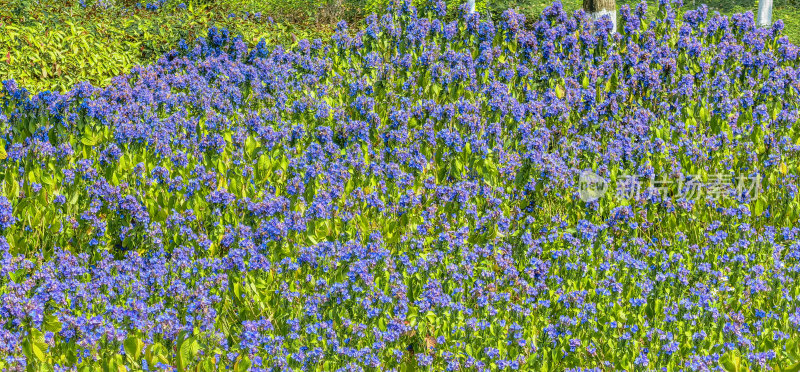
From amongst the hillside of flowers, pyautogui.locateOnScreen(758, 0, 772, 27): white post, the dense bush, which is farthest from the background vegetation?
pyautogui.locateOnScreen(758, 0, 772, 27): white post

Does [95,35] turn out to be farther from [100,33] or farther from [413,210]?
[413,210]

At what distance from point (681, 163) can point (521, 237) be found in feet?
6.89

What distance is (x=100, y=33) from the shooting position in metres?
9.89

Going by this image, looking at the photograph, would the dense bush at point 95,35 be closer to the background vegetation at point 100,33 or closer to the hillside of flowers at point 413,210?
the background vegetation at point 100,33

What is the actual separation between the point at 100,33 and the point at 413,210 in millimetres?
5603

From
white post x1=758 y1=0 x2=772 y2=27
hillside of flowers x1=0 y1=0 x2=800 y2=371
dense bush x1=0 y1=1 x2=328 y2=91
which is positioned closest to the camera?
hillside of flowers x1=0 y1=0 x2=800 y2=371

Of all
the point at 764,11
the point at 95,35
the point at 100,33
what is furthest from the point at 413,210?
the point at 764,11

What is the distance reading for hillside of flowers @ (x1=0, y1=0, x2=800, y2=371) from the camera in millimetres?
4379

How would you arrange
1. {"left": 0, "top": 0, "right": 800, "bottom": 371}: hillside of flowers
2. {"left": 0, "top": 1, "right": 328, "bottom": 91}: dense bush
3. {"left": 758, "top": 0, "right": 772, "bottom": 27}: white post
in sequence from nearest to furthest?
1. {"left": 0, "top": 0, "right": 800, "bottom": 371}: hillside of flowers
2. {"left": 0, "top": 1, "right": 328, "bottom": 91}: dense bush
3. {"left": 758, "top": 0, "right": 772, "bottom": 27}: white post

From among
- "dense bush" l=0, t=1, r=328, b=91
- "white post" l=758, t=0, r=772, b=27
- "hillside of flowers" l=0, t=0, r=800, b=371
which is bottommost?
"hillside of flowers" l=0, t=0, r=800, b=371

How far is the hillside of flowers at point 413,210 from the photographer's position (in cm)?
438

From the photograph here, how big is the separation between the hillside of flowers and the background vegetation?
71cm

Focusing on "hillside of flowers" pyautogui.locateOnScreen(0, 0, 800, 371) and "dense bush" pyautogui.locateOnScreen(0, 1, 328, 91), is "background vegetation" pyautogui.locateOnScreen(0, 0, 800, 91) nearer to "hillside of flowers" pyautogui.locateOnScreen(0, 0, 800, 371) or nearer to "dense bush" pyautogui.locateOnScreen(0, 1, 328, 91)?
"dense bush" pyautogui.locateOnScreen(0, 1, 328, 91)

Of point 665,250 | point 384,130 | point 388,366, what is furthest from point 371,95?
point 388,366
